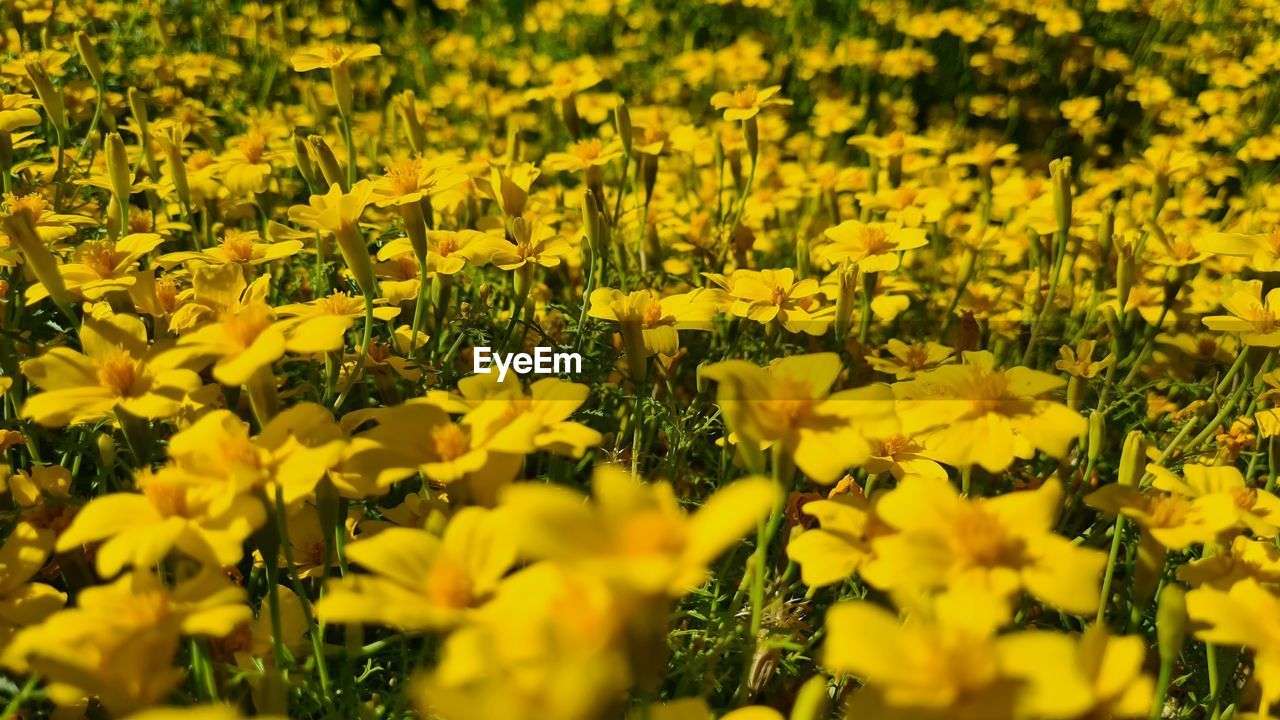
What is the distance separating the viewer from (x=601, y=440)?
5.06 ft

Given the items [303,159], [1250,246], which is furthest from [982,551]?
[303,159]

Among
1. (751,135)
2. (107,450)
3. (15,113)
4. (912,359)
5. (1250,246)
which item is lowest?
(912,359)

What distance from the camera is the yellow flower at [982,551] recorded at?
90cm

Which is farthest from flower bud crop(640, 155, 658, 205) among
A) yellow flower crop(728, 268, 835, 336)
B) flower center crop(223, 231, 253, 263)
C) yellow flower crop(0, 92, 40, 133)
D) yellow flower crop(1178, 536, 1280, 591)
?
yellow flower crop(1178, 536, 1280, 591)

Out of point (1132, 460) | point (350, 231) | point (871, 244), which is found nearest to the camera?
point (1132, 460)

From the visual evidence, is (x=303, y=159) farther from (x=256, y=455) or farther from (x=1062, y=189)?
(x=1062, y=189)

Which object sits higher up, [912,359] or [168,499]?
[168,499]

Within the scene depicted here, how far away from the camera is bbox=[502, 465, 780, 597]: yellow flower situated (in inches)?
29.4

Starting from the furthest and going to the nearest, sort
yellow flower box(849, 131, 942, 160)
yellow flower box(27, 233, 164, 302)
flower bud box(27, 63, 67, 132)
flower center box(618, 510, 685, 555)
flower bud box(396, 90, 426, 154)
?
yellow flower box(849, 131, 942, 160), flower bud box(396, 90, 426, 154), flower bud box(27, 63, 67, 132), yellow flower box(27, 233, 164, 302), flower center box(618, 510, 685, 555)

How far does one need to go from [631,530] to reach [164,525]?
53cm

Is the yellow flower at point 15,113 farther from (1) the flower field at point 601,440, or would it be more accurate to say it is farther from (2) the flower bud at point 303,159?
(2) the flower bud at point 303,159

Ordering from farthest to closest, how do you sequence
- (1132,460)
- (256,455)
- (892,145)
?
(892,145) < (1132,460) < (256,455)

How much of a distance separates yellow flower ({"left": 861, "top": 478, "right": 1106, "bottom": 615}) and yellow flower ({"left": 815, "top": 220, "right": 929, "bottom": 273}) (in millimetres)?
989

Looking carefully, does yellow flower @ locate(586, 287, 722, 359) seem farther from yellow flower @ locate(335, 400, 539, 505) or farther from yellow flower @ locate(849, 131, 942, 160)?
yellow flower @ locate(849, 131, 942, 160)
